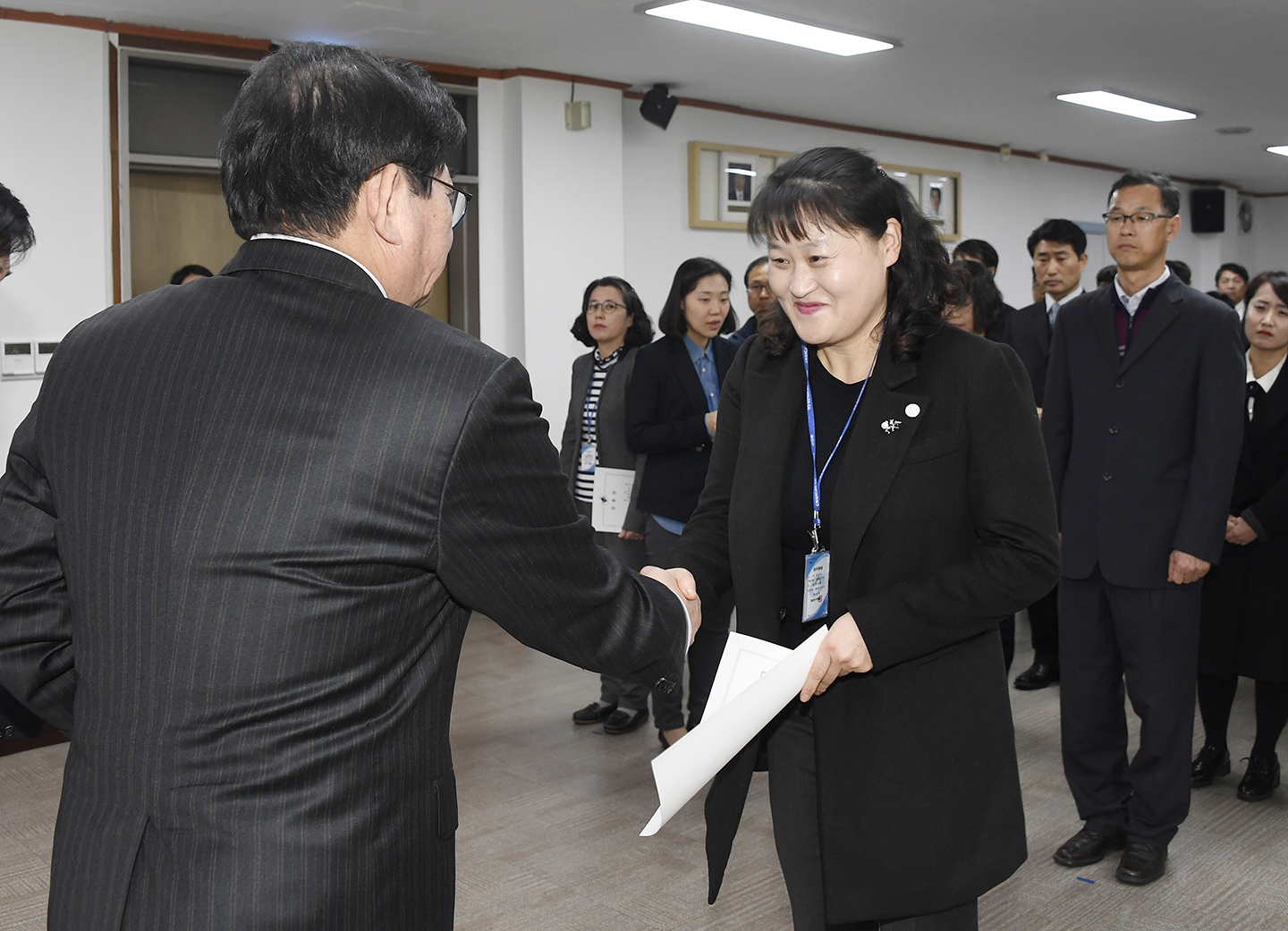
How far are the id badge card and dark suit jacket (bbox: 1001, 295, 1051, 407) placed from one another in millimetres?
3301

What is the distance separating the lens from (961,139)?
9.94m

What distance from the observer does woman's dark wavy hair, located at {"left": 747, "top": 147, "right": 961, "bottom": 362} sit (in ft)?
5.84

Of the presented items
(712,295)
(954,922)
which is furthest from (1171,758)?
(712,295)

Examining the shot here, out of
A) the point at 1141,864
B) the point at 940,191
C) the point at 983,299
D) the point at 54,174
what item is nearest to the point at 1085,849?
the point at 1141,864

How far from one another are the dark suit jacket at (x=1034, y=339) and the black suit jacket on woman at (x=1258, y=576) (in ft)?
3.58

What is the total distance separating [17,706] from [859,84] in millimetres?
7112

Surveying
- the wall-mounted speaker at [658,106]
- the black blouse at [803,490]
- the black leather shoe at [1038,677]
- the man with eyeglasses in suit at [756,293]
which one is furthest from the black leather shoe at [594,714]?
the wall-mounted speaker at [658,106]

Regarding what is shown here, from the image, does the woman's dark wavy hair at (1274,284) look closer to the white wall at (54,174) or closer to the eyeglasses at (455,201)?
the eyeglasses at (455,201)

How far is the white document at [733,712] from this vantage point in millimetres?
1436

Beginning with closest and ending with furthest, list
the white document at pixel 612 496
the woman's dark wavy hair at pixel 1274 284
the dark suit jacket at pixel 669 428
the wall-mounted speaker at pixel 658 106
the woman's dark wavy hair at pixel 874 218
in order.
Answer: the woman's dark wavy hair at pixel 874 218
the woman's dark wavy hair at pixel 1274 284
the dark suit jacket at pixel 669 428
the white document at pixel 612 496
the wall-mounted speaker at pixel 658 106

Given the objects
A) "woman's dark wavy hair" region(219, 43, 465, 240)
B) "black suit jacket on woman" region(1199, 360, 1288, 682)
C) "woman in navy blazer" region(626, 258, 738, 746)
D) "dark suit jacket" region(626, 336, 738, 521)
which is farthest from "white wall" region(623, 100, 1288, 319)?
"woman's dark wavy hair" region(219, 43, 465, 240)

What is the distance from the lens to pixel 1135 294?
3213 millimetres

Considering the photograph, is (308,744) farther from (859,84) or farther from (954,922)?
(859,84)

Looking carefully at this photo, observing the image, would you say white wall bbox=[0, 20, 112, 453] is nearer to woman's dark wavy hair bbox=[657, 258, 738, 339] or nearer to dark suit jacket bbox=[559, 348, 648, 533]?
dark suit jacket bbox=[559, 348, 648, 533]
